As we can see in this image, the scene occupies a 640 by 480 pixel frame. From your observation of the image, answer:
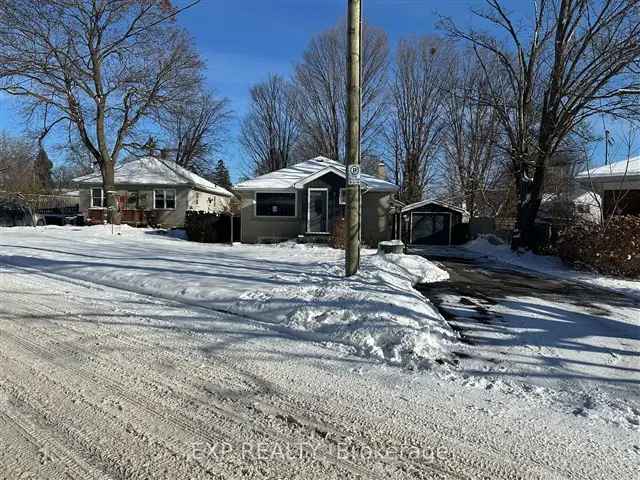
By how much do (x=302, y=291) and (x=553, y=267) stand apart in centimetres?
1062

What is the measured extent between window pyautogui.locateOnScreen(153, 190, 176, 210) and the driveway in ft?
80.2

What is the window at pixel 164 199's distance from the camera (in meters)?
30.2

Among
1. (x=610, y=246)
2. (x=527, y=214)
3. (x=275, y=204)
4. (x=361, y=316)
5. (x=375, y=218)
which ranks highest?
(x=275, y=204)

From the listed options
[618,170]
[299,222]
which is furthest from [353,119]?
[618,170]

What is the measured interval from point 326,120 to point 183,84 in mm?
13979

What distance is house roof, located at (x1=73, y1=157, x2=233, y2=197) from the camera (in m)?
29.9

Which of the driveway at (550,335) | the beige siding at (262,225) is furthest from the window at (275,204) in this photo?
the driveway at (550,335)

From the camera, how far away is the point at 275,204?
20.7 meters

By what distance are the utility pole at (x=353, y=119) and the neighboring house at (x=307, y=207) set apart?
11.4 metres

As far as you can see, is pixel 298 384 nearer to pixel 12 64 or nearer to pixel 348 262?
pixel 348 262

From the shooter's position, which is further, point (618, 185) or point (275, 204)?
point (275, 204)

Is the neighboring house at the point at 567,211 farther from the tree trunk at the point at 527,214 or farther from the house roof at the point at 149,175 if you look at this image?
the house roof at the point at 149,175

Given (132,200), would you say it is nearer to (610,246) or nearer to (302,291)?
(302,291)

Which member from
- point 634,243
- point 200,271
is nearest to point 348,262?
point 200,271
